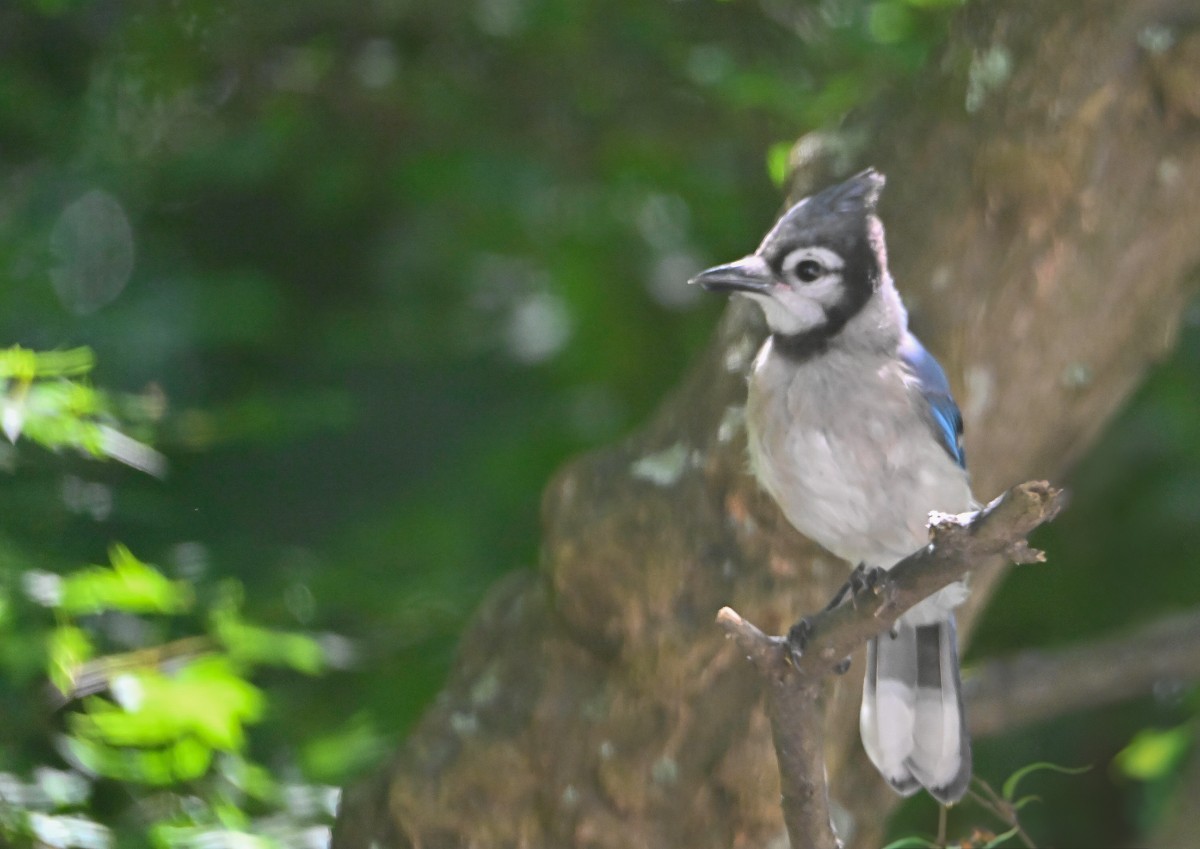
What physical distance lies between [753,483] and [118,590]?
3.34ft

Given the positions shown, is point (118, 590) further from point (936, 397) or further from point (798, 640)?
point (936, 397)

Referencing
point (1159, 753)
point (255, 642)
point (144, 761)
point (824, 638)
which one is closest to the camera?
point (824, 638)

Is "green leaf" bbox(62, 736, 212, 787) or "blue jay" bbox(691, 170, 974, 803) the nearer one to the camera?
"blue jay" bbox(691, 170, 974, 803)

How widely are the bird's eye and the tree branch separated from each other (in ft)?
1.62

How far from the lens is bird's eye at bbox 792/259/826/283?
2148 mm

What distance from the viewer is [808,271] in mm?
2156

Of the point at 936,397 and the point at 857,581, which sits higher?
the point at 936,397

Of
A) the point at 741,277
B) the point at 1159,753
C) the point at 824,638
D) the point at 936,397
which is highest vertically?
the point at 741,277

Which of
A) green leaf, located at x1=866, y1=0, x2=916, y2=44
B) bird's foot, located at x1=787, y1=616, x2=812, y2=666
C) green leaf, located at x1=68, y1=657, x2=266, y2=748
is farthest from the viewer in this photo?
green leaf, located at x1=866, y1=0, x2=916, y2=44

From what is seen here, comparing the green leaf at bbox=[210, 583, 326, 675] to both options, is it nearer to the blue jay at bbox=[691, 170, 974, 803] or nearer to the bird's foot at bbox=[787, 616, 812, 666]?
the blue jay at bbox=[691, 170, 974, 803]

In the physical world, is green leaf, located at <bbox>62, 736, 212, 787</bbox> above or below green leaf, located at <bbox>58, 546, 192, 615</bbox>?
below

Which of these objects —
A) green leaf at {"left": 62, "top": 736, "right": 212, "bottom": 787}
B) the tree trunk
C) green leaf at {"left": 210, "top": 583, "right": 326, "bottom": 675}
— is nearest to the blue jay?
the tree trunk

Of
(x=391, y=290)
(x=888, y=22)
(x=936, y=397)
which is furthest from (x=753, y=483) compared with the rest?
(x=391, y=290)

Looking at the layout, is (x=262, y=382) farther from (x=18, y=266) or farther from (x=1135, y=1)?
(x=1135, y=1)
